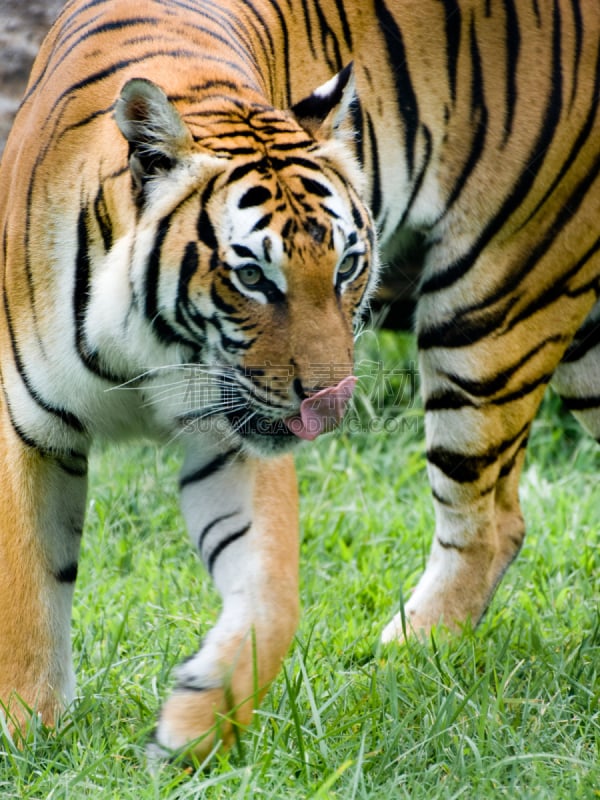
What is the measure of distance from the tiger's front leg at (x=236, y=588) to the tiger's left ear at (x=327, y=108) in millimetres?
722

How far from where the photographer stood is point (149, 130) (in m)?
2.32

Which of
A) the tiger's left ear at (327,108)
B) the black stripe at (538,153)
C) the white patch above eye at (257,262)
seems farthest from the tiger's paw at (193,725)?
the black stripe at (538,153)

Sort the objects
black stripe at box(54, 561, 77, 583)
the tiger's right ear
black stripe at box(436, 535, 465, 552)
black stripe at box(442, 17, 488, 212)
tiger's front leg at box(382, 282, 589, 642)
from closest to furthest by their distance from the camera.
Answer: the tiger's right ear < black stripe at box(54, 561, 77, 583) < black stripe at box(442, 17, 488, 212) < tiger's front leg at box(382, 282, 589, 642) < black stripe at box(436, 535, 465, 552)

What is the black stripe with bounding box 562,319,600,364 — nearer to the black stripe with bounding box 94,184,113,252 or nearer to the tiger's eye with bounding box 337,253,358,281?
the tiger's eye with bounding box 337,253,358,281

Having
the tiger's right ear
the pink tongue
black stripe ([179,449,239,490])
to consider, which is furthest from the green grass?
the tiger's right ear

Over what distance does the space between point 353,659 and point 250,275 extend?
1299 millimetres

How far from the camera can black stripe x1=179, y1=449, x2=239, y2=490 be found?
273cm

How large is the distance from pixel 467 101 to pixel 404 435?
1.91 meters

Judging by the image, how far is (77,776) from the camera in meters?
2.37

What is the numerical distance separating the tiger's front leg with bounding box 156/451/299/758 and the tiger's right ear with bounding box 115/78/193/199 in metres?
0.67

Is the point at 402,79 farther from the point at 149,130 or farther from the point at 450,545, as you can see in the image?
the point at 450,545

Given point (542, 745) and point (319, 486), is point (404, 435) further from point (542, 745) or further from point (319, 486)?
point (542, 745)

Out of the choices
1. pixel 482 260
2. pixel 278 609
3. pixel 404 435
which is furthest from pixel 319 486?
pixel 278 609

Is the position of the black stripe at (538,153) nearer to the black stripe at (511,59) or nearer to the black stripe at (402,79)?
the black stripe at (511,59)
